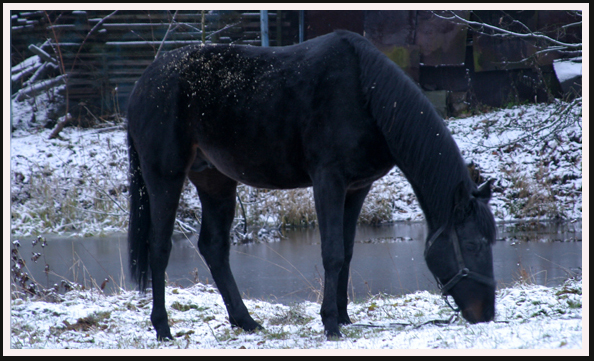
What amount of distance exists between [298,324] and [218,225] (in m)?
1.00

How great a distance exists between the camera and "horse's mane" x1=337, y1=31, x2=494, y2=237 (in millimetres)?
3006

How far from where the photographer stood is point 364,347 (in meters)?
2.70

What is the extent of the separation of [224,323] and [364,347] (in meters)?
1.55

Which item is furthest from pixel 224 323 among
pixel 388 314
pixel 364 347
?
pixel 364 347

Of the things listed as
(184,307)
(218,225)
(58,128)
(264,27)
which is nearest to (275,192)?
(264,27)

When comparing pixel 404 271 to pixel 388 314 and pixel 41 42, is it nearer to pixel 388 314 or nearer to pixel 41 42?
pixel 388 314

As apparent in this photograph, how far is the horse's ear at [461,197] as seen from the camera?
2.95 meters

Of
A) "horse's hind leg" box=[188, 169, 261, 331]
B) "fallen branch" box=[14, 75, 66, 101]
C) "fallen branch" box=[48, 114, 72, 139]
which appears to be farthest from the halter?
"fallen branch" box=[14, 75, 66, 101]

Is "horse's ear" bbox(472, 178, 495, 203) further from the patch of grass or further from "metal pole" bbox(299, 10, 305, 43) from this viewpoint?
"metal pole" bbox(299, 10, 305, 43)

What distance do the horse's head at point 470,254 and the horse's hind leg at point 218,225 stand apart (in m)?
1.64

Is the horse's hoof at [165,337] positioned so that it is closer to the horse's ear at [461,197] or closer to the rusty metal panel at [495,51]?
the horse's ear at [461,197]

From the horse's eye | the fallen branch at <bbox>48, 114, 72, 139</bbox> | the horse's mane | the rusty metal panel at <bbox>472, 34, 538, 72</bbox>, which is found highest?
the rusty metal panel at <bbox>472, 34, 538, 72</bbox>

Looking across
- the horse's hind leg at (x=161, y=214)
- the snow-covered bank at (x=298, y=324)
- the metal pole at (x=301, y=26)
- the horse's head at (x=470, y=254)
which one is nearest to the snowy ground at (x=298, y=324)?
the snow-covered bank at (x=298, y=324)

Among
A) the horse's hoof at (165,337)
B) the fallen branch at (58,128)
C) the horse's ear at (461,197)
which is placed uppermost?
the horse's ear at (461,197)
